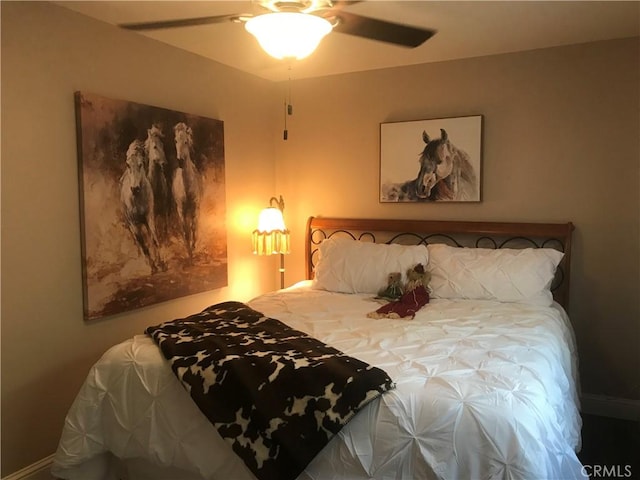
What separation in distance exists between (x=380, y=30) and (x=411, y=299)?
1574mm

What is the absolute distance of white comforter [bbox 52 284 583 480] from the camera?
66.2 inches

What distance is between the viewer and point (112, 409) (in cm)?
225

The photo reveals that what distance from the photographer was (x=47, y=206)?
2648 millimetres

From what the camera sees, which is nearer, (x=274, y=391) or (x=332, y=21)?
(x=274, y=391)

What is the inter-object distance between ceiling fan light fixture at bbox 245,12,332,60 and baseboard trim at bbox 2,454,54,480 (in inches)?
92.1

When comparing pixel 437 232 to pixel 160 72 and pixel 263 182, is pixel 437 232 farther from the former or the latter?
pixel 160 72

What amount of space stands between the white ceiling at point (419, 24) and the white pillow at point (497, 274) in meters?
1.31

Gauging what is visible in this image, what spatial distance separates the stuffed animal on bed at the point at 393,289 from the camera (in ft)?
10.9

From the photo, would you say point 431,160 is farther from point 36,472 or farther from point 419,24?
point 36,472

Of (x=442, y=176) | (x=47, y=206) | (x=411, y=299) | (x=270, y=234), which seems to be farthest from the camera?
(x=270, y=234)

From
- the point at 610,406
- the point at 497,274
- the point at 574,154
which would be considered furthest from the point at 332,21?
the point at 610,406

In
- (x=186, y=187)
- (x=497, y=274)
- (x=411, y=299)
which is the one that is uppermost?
(x=186, y=187)
